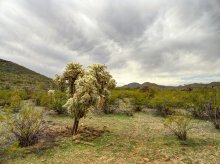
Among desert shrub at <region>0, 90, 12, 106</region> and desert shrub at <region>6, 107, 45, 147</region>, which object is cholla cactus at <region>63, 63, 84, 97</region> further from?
desert shrub at <region>0, 90, 12, 106</region>

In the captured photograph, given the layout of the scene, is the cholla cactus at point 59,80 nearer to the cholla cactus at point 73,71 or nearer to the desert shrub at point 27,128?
the cholla cactus at point 73,71

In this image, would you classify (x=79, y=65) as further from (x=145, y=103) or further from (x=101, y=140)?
(x=145, y=103)

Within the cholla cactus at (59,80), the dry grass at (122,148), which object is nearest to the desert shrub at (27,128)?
the dry grass at (122,148)

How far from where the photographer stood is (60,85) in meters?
20.2

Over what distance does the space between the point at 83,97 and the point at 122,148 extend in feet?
15.6

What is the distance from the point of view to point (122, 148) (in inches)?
616

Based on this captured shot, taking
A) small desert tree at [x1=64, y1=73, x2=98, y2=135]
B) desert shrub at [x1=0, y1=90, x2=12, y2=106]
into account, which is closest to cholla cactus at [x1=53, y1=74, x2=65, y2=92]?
small desert tree at [x1=64, y1=73, x2=98, y2=135]

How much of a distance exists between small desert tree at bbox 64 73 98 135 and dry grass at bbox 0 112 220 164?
225 cm

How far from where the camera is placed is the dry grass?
44.7ft

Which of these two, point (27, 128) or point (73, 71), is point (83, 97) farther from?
point (27, 128)

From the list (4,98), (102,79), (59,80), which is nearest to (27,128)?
(59,80)

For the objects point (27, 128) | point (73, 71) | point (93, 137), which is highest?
point (73, 71)

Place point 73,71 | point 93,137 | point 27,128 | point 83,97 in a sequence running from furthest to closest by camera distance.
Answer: point 73,71
point 93,137
point 83,97
point 27,128

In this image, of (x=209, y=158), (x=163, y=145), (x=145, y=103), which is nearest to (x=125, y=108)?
(x=145, y=103)
